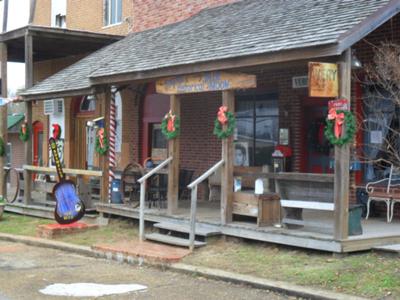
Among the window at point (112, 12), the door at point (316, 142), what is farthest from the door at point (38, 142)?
the door at point (316, 142)

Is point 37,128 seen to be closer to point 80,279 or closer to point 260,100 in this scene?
point 260,100

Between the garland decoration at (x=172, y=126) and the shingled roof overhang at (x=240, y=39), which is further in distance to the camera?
the garland decoration at (x=172, y=126)

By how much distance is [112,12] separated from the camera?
63.0ft

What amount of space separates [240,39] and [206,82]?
918 millimetres

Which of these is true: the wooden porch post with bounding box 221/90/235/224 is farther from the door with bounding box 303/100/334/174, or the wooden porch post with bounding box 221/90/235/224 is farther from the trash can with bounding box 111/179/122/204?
the trash can with bounding box 111/179/122/204

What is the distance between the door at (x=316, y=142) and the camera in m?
12.6

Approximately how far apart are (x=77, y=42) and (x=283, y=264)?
10936 millimetres

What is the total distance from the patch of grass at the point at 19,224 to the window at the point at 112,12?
6.89 meters

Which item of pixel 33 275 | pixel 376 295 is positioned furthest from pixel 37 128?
pixel 376 295

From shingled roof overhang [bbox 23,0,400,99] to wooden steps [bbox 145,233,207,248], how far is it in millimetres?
2811

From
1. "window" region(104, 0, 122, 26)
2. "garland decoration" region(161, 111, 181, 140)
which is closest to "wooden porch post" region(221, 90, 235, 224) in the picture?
"garland decoration" region(161, 111, 181, 140)

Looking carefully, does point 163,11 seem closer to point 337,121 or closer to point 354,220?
point 337,121

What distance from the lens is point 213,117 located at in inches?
585

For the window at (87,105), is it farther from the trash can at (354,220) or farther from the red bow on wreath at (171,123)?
the trash can at (354,220)
